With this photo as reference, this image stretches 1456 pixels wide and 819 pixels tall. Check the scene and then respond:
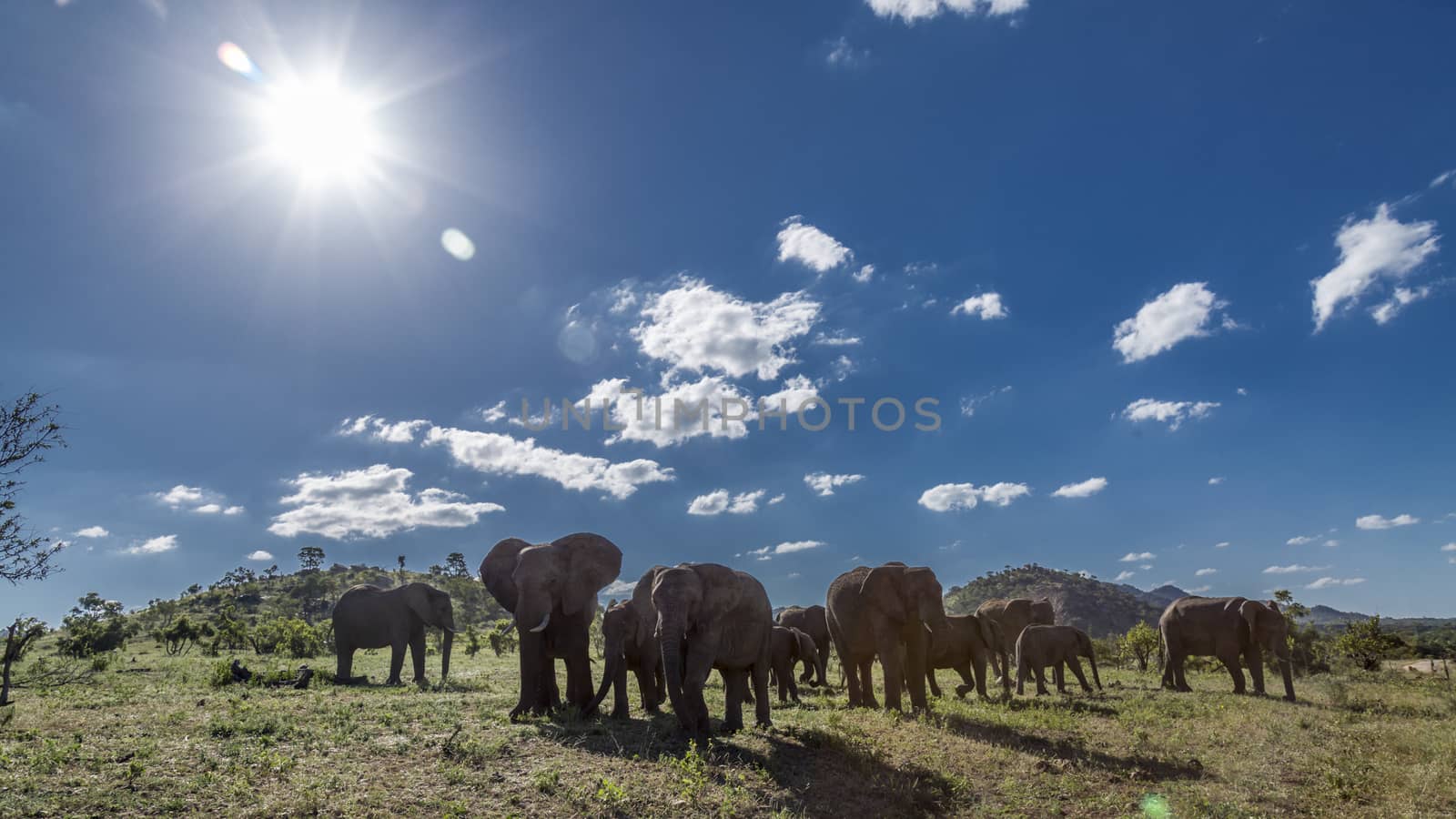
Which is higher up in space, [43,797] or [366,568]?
[366,568]

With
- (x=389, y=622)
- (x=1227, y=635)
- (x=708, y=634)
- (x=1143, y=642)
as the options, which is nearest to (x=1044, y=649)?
(x=1227, y=635)

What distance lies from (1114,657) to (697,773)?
157 feet

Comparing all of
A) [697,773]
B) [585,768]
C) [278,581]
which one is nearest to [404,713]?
[585,768]

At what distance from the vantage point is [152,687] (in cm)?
2188

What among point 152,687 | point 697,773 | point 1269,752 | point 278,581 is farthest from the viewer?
point 278,581

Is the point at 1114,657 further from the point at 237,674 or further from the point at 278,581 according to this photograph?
the point at 278,581

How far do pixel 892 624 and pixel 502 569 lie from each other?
1111 cm

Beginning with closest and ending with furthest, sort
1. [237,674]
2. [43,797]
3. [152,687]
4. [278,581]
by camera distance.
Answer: [43,797] < [152,687] < [237,674] < [278,581]

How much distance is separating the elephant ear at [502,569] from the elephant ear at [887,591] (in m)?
9.87

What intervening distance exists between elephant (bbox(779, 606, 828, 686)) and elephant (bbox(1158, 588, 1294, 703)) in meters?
13.1

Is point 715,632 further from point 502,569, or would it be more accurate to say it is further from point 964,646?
point 964,646

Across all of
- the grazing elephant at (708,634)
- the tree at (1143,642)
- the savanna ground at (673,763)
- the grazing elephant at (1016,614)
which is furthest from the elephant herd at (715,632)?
the tree at (1143,642)

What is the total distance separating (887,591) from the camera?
19938mm

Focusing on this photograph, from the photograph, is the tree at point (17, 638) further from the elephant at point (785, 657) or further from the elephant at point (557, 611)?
the elephant at point (785, 657)
